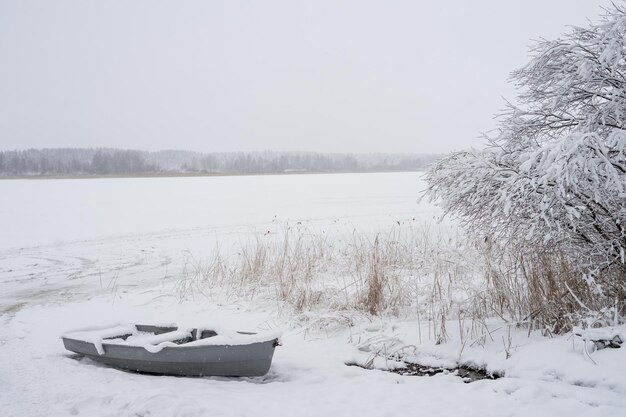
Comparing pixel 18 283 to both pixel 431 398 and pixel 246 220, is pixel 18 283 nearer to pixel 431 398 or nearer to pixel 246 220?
pixel 431 398

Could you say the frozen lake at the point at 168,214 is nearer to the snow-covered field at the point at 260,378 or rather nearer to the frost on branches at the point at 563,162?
the snow-covered field at the point at 260,378

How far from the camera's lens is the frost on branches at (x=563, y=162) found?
13.8 feet

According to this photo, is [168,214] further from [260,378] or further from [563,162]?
[563,162]

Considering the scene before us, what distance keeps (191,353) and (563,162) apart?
3.96 metres

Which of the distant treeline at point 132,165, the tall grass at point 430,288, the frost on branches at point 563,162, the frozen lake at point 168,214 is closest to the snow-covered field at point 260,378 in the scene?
the tall grass at point 430,288

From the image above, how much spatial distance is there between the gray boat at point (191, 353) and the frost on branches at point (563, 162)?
2697 mm

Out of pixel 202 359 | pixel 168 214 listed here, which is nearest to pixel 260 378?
pixel 202 359

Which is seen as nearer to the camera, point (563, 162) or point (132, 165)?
point (563, 162)

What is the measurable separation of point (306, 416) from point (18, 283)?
8.39 metres

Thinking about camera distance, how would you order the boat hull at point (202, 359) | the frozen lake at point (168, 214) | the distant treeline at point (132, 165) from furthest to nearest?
the distant treeline at point (132, 165), the frozen lake at point (168, 214), the boat hull at point (202, 359)

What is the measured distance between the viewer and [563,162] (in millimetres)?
3953

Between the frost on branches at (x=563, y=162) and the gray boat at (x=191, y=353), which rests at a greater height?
the frost on branches at (x=563, y=162)

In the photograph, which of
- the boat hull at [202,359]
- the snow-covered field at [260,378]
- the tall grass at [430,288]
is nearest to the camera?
the snow-covered field at [260,378]

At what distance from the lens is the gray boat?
4.89 meters
